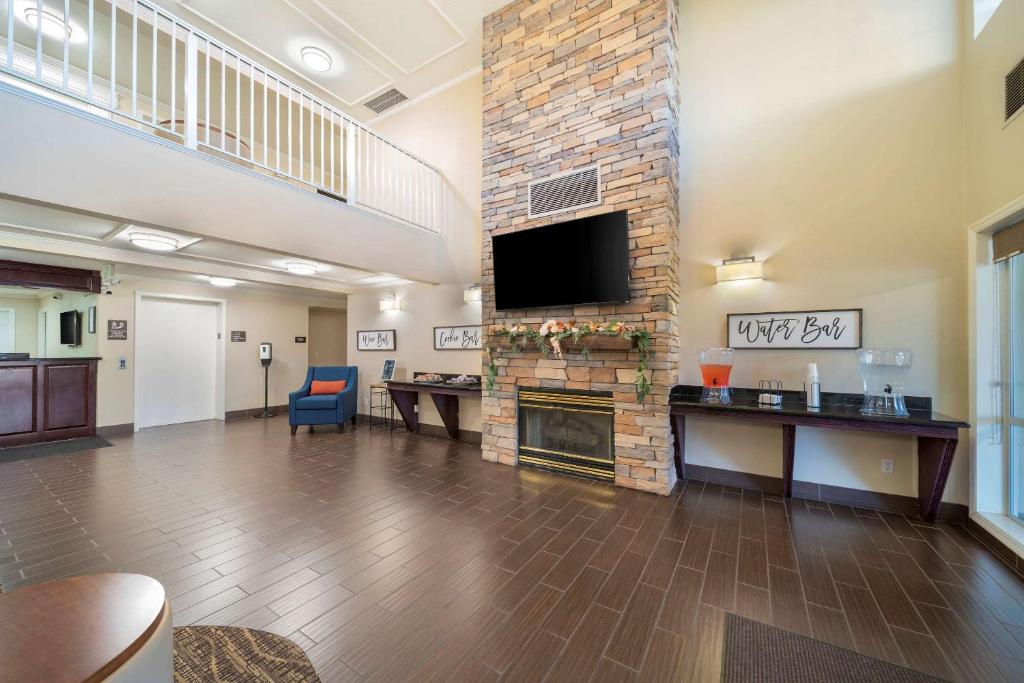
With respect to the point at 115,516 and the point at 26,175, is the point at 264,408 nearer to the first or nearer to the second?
the point at 115,516

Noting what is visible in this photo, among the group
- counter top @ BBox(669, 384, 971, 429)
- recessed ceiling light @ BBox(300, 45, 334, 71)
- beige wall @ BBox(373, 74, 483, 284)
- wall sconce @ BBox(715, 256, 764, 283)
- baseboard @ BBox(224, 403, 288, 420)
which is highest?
recessed ceiling light @ BBox(300, 45, 334, 71)

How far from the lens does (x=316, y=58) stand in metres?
5.07

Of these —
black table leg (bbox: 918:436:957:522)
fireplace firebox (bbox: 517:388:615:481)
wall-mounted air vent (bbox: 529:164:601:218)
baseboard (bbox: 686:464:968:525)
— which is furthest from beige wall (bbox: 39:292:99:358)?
black table leg (bbox: 918:436:957:522)

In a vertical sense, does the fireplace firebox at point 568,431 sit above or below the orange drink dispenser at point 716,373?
below

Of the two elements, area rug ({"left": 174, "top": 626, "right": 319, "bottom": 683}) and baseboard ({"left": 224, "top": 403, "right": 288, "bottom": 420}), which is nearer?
area rug ({"left": 174, "top": 626, "right": 319, "bottom": 683})

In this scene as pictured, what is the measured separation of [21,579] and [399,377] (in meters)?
4.42

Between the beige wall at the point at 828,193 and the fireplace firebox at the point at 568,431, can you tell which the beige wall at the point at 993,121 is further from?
the fireplace firebox at the point at 568,431

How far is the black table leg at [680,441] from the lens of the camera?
3674 mm

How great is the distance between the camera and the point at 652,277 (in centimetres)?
356

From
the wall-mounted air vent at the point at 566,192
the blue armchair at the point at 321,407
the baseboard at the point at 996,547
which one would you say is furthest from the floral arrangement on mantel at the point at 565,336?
the blue armchair at the point at 321,407

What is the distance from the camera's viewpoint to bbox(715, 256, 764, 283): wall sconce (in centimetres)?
351

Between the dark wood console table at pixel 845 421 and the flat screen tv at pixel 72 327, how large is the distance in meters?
8.82

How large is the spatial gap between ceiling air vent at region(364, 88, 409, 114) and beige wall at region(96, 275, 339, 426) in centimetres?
428

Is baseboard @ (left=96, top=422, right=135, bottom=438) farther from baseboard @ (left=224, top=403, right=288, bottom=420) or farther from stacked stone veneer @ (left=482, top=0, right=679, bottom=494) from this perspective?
stacked stone veneer @ (left=482, top=0, right=679, bottom=494)
